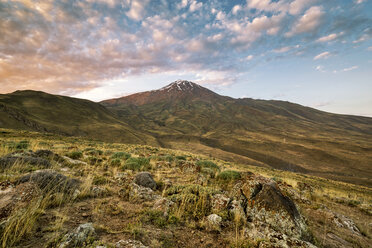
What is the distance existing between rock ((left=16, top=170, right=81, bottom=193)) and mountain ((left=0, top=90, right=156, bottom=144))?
238 feet

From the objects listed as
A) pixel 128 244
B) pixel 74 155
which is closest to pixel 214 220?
pixel 128 244

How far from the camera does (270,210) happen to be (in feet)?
13.1

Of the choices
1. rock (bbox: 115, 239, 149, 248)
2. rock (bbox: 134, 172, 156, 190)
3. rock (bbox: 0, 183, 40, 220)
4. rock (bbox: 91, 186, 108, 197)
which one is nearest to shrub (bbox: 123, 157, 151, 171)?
rock (bbox: 134, 172, 156, 190)

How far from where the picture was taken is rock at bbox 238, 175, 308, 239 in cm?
374

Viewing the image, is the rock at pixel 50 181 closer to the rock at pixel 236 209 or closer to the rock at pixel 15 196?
the rock at pixel 15 196

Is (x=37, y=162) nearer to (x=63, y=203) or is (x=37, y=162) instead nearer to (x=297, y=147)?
(x=63, y=203)

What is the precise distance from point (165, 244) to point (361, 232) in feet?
22.8

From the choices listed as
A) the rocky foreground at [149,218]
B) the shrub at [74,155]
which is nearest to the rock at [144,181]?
the rocky foreground at [149,218]

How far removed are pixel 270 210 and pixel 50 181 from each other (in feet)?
19.3

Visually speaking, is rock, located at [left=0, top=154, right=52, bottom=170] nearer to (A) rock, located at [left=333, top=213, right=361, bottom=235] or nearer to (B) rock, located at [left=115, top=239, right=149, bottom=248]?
(B) rock, located at [left=115, top=239, right=149, bottom=248]

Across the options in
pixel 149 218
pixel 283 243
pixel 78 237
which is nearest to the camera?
pixel 78 237

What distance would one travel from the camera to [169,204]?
4418 millimetres

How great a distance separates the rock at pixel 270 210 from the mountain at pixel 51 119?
7449cm

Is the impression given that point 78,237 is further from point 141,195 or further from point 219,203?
point 219,203
